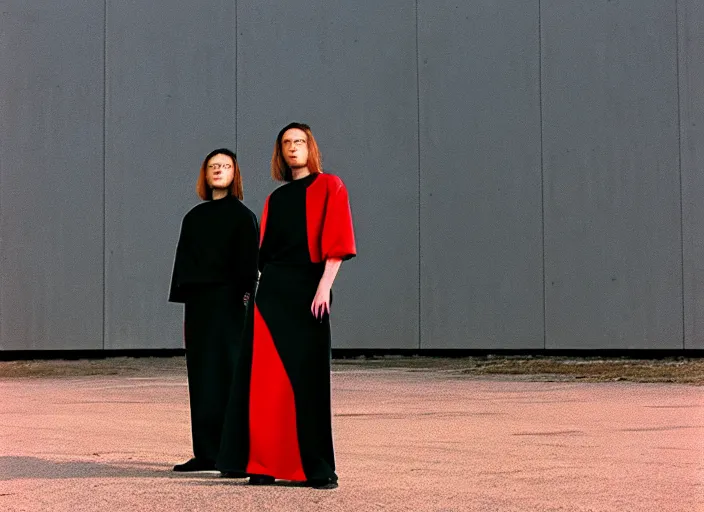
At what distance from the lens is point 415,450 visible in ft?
16.1

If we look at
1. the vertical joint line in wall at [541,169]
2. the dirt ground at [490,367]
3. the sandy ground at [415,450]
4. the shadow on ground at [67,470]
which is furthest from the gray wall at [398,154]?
the shadow on ground at [67,470]

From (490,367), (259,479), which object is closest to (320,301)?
(259,479)

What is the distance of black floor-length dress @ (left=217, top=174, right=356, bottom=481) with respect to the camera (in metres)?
3.83

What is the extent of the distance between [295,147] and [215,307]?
30.3 inches

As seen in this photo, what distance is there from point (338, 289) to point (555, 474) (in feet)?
27.4

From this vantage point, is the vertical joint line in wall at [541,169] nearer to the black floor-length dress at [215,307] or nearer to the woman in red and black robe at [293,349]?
the black floor-length dress at [215,307]

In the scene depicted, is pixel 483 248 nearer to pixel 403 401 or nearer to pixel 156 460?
pixel 403 401

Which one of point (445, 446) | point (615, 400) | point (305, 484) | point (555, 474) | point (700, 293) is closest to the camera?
point (305, 484)

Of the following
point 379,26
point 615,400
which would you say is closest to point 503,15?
point 379,26

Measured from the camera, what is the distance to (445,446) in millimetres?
5055

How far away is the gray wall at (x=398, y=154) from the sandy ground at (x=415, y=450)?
357 cm

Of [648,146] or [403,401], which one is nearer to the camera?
[403,401]

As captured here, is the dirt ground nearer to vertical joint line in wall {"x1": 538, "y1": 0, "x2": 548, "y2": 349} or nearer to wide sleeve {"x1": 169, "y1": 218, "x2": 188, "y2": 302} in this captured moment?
vertical joint line in wall {"x1": 538, "y1": 0, "x2": 548, "y2": 349}

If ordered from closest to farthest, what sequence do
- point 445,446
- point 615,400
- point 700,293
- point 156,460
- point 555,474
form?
point 555,474 → point 156,460 → point 445,446 → point 615,400 → point 700,293
